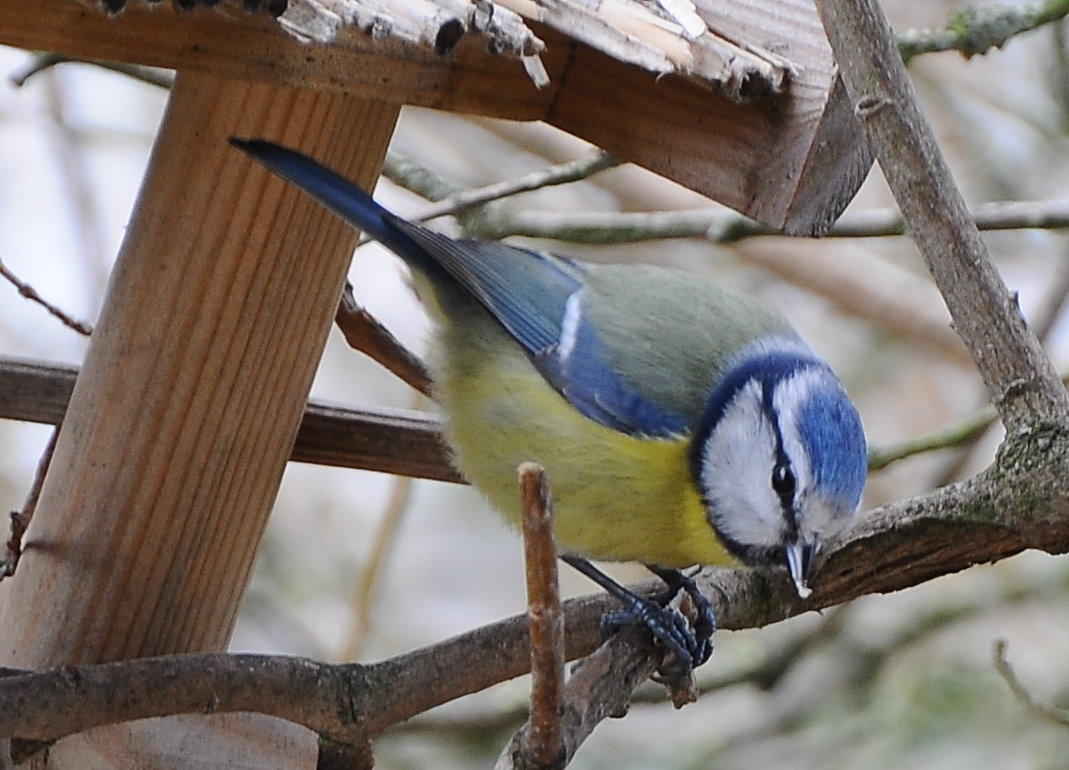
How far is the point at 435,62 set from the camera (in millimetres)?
874

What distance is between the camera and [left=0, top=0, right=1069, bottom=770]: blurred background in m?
1.89

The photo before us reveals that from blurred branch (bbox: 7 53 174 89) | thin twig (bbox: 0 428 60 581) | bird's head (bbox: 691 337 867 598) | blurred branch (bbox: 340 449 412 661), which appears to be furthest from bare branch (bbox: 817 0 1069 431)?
blurred branch (bbox: 340 449 412 661)

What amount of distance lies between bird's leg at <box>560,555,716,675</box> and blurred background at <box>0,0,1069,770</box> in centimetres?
25

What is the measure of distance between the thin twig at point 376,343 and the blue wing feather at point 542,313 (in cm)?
6

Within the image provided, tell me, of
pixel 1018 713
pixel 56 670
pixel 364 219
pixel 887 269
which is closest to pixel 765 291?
pixel 887 269

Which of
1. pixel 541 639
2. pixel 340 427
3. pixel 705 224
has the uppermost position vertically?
pixel 705 224

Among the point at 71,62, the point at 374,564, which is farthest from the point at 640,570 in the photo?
the point at 71,62

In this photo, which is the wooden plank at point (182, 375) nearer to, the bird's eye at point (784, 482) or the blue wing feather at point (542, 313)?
the blue wing feather at point (542, 313)

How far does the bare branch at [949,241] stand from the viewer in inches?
33.9

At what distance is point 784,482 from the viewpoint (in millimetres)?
1158

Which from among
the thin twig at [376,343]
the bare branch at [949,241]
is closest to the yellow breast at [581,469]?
the thin twig at [376,343]

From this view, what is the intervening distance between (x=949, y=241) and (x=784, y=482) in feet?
1.05

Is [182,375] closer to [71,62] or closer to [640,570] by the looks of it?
[71,62]

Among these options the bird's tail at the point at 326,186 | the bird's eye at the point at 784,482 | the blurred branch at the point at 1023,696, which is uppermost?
the bird's tail at the point at 326,186
